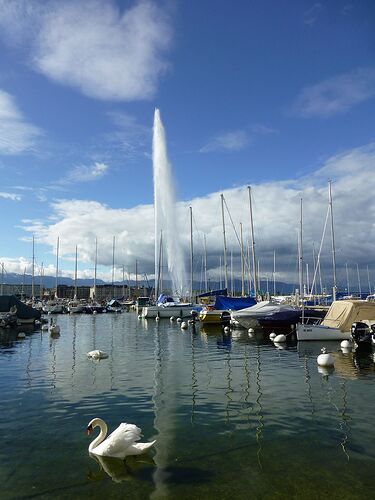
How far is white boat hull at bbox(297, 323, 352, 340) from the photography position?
38.1 m

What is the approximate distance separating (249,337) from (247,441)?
3147 centimetres

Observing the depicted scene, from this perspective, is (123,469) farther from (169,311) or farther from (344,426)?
(169,311)

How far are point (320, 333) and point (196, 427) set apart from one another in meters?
27.7

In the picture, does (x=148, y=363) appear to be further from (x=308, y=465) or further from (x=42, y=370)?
(x=308, y=465)

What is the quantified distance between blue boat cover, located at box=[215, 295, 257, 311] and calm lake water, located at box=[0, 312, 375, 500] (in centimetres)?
3126

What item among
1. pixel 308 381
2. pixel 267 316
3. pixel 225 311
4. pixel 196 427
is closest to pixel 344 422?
pixel 196 427

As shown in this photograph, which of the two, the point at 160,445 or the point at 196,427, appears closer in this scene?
the point at 160,445

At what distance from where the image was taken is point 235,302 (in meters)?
59.9

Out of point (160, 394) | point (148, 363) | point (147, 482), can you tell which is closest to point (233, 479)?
point (147, 482)

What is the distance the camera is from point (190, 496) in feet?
29.7

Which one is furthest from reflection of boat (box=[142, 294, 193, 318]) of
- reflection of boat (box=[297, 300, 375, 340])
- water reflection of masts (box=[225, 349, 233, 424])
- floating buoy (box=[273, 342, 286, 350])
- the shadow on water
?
the shadow on water

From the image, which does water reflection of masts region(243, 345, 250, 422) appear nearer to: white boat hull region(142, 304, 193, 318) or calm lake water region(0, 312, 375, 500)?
calm lake water region(0, 312, 375, 500)

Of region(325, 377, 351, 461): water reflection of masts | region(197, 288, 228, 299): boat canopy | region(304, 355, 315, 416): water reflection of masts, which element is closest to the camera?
region(325, 377, 351, 461): water reflection of masts

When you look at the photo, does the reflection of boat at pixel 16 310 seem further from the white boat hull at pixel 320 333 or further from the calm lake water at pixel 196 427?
the white boat hull at pixel 320 333
